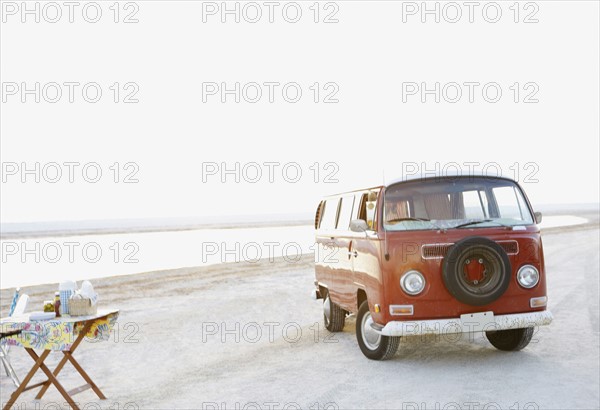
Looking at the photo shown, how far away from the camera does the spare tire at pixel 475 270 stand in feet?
24.7

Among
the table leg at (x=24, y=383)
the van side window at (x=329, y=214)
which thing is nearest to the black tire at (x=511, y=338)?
the van side window at (x=329, y=214)

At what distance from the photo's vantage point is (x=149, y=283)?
18156mm

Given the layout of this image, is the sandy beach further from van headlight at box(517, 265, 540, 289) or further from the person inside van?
the person inside van

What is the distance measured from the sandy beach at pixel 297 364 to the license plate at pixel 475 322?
0.51 meters

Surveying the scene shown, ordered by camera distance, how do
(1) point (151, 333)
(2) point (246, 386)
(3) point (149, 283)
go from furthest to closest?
(3) point (149, 283)
(1) point (151, 333)
(2) point (246, 386)

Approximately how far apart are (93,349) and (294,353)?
319 cm

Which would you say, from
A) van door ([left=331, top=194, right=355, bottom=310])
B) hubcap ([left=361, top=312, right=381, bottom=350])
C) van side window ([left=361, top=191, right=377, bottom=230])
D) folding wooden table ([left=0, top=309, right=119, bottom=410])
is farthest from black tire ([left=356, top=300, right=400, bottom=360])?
folding wooden table ([left=0, top=309, right=119, bottom=410])

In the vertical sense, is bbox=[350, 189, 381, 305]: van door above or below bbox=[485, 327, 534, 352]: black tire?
above

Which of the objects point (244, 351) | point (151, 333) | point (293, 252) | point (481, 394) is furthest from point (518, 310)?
point (293, 252)

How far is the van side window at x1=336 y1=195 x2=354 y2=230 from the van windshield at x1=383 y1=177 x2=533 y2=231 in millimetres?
1041

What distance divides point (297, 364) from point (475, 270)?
8.51 feet

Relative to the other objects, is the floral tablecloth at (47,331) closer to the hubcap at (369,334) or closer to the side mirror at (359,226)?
the side mirror at (359,226)

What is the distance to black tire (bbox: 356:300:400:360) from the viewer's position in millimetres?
8086

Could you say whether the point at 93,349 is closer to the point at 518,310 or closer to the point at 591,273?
the point at 518,310
